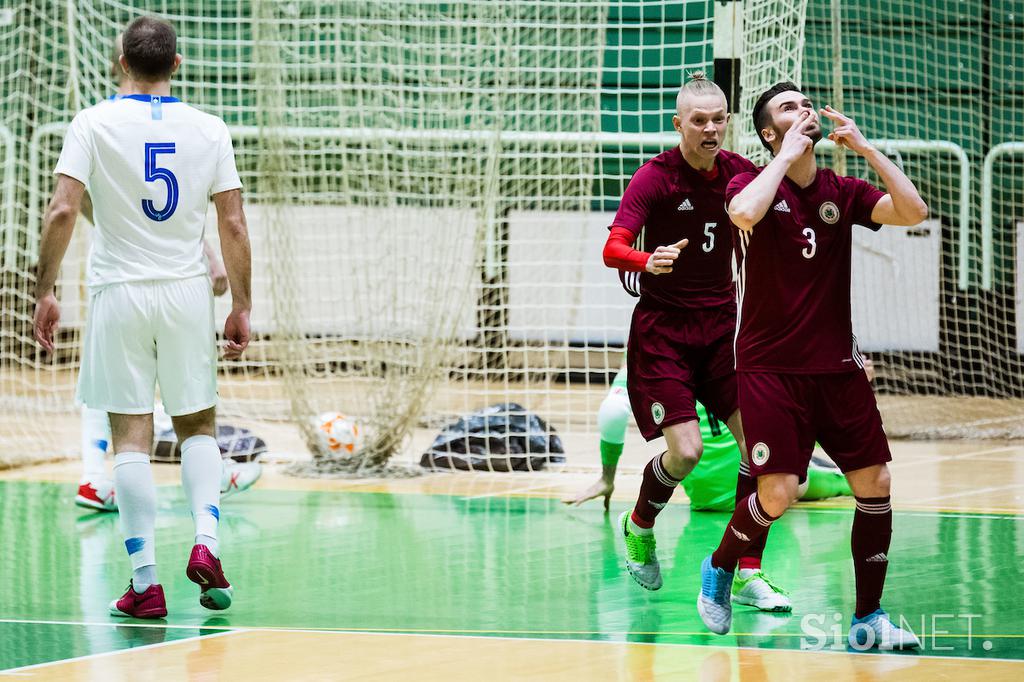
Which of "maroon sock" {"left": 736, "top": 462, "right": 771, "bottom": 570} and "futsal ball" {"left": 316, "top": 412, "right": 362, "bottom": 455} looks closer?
"maroon sock" {"left": 736, "top": 462, "right": 771, "bottom": 570}

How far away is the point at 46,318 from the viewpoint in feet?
14.3

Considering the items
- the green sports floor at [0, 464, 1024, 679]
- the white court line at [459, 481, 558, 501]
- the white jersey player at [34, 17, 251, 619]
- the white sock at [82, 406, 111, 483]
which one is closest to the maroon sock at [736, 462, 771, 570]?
the green sports floor at [0, 464, 1024, 679]

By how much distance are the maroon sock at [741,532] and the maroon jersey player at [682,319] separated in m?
0.44

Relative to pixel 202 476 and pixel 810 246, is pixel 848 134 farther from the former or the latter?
pixel 202 476

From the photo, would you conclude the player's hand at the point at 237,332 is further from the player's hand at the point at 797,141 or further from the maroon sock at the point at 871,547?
the maroon sock at the point at 871,547

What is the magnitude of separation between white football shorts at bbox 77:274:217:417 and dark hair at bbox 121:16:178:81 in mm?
693

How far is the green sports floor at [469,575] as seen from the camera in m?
4.19

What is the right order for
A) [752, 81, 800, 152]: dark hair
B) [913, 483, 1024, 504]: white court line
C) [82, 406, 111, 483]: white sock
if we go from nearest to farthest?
1. [752, 81, 800, 152]: dark hair
2. [82, 406, 111, 483]: white sock
3. [913, 483, 1024, 504]: white court line

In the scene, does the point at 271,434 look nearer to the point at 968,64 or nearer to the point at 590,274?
the point at 590,274

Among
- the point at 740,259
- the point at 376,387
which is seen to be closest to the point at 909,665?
the point at 740,259

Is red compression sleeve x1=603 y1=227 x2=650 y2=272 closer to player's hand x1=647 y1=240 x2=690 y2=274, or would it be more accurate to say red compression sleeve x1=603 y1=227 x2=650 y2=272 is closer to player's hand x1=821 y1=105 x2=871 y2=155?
player's hand x1=647 y1=240 x2=690 y2=274

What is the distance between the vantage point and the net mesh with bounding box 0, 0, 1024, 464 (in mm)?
7680

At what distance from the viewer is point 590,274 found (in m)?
11.6

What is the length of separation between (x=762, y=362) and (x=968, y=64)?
7.93 meters
